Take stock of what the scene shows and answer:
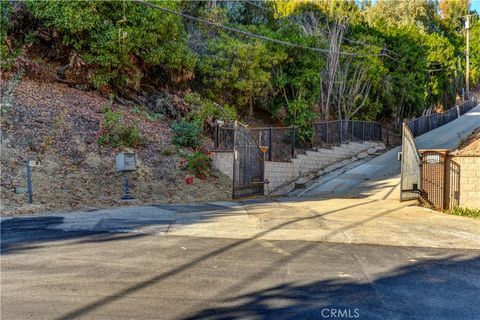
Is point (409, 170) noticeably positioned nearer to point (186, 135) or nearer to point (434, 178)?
point (434, 178)

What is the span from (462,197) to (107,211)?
28.7 ft

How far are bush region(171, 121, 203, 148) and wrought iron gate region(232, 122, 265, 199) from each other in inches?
82.7

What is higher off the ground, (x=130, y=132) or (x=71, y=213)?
(x=130, y=132)

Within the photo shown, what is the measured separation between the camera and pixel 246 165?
12.9 meters

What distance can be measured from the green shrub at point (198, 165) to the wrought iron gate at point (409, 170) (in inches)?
220

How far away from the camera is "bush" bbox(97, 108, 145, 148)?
1233 cm

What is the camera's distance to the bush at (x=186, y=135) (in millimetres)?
14023

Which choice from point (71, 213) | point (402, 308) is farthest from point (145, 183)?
point (402, 308)

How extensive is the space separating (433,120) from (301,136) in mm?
14808

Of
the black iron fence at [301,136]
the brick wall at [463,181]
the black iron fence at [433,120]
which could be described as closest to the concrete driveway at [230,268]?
the brick wall at [463,181]

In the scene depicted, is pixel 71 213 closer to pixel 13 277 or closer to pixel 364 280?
pixel 13 277

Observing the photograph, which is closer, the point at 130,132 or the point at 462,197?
the point at 462,197

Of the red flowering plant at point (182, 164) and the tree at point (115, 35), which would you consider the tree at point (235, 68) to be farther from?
the red flowering plant at point (182, 164)

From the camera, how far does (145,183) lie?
11.6 meters
